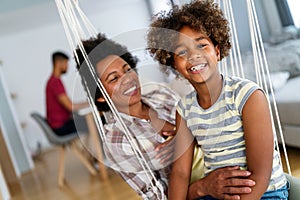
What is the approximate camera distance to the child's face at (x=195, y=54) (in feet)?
2.42

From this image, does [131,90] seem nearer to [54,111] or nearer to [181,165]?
[181,165]

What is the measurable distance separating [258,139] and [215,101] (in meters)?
0.12

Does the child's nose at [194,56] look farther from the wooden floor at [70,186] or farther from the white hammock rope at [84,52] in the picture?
the wooden floor at [70,186]

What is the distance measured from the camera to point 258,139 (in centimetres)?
72

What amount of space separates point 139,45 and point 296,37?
1141 millimetres

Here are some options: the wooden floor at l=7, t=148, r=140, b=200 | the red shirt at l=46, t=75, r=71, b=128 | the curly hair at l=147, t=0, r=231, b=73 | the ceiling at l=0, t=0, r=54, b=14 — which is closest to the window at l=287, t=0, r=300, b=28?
the curly hair at l=147, t=0, r=231, b=73

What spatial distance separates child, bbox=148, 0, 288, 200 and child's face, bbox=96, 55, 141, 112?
0.26 feet

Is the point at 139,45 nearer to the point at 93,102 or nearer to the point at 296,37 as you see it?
the point at 93,102

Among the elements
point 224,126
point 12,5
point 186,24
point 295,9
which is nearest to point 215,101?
point 224,126

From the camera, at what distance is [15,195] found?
11.2 feet

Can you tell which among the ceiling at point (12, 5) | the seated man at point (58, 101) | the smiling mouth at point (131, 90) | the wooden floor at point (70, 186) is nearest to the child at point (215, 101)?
the smiling mouth at point (131, 90)

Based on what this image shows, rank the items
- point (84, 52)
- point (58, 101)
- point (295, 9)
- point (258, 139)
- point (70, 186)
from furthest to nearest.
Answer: point (58, 101) < point (70, 186) < point (295, 9) < point (84, 52) < point (258, 139)

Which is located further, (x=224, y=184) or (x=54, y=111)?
(x=54, y=111)

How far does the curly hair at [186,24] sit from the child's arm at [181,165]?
0.17 metres
